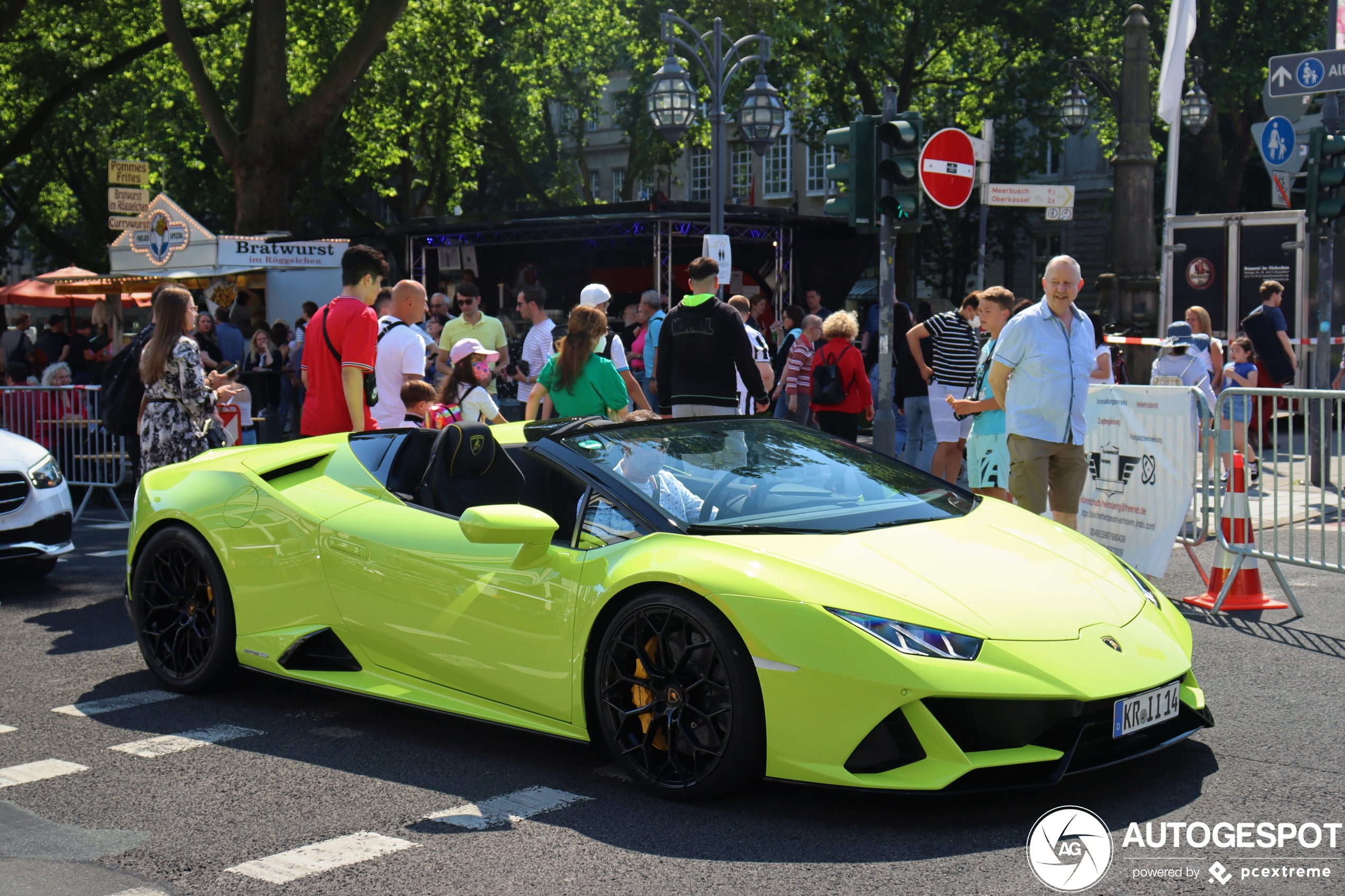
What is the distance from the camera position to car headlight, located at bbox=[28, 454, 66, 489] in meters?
8.45

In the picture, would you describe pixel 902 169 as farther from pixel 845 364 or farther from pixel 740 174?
pixel 740 174

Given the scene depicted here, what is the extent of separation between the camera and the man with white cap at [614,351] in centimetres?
869

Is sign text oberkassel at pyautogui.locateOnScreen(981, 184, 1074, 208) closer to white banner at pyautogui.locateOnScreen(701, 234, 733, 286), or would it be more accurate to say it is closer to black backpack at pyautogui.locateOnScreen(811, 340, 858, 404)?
white banner at pyautogui.locateOnScreen(701, 234, 733, 286)

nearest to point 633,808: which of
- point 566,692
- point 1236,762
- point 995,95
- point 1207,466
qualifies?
point 566,692

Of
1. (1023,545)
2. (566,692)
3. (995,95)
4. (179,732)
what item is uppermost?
(995,95)

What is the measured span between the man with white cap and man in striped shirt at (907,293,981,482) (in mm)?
2404

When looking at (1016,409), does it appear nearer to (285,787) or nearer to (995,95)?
(285,787)

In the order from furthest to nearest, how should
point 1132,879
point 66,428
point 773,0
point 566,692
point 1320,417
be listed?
1. point 773,0
2. point 66,428
3. point 1320,417
4. point 566,692
5. point 1132,879

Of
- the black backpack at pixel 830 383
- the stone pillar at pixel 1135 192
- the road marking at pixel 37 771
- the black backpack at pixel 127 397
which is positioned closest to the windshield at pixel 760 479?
the road marking at pixel 37 771

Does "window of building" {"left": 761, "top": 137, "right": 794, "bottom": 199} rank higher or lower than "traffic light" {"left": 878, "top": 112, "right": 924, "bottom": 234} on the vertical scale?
higher

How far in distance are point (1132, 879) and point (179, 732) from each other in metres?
3.50

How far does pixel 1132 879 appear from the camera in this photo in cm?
348

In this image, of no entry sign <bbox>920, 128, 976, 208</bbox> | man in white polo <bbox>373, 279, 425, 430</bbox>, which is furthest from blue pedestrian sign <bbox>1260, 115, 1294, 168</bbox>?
man in white polo <bbox>373, 279, 425, 430</bbox>

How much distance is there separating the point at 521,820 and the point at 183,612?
2.36 metres
